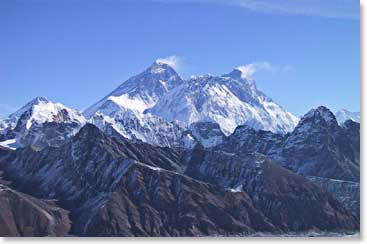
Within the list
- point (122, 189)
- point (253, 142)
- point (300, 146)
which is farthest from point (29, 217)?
point (253, 142)

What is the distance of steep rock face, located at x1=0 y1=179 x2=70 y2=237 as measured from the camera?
2720cm

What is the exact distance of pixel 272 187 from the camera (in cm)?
4928

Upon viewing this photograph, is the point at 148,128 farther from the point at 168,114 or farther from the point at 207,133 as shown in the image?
the point at 168,114

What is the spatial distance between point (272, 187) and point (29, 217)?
20.2 metres

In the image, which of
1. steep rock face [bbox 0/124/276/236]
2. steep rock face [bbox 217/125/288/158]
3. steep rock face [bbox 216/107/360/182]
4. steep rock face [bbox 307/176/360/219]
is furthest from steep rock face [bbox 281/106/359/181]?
steep rock face [bbox 0/124/276/236]

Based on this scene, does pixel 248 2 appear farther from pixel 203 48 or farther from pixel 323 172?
pixel 323 172

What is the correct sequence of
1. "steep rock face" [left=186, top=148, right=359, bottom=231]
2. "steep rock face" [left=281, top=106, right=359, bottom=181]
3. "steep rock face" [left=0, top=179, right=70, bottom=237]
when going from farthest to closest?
"steep rock face" [left=281, top=106, right=359, bottom=181], "steep rock face" [left=186, top=148, right=359, bottom=231], "steep rock face" [left=0, top=179, right=70, bottom=237]

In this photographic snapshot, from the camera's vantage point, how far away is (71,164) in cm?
5447

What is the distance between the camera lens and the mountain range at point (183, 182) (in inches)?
1287

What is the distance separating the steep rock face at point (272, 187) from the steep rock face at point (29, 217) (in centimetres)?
1148

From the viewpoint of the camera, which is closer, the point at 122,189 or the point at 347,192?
the point at 347,192

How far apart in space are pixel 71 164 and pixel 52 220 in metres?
22.9

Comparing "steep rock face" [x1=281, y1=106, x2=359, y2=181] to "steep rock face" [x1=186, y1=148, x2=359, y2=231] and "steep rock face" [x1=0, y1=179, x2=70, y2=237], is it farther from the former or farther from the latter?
"steep rock face" [x1=0, y1=179, x2=70, y2=237]

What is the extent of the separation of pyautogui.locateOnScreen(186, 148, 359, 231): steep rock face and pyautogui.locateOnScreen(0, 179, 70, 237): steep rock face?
11.5 m
